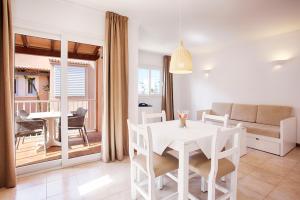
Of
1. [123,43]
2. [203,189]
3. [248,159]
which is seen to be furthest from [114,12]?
[248,159]

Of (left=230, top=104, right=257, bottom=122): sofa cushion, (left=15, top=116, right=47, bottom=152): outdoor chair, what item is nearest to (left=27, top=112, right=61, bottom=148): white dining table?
(left=15, top=116, right=47, bottom=152): outdoor chair

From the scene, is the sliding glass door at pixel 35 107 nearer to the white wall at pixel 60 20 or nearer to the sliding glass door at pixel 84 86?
the white wall at pixel 60 20

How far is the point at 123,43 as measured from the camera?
3064mm

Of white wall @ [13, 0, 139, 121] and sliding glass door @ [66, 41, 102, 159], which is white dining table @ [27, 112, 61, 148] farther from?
white wall @ [13, 0, 139, 121]

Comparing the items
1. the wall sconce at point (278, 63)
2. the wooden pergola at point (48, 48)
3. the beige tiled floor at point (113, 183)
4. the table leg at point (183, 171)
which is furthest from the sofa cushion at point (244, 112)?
the wooden pergola at point (48, 48)

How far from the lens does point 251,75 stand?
447cm

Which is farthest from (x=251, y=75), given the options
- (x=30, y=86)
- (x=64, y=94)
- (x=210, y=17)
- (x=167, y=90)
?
(x=30, y=86)

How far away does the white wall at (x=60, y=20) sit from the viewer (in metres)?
2.28

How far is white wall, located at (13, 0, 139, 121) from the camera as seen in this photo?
2.28 metres

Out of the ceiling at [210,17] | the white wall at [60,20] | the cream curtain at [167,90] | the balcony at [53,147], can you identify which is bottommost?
the balcony at [53,147]

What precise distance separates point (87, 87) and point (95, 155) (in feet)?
9.34

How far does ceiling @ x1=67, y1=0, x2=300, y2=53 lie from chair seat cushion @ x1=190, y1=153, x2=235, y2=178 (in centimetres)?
231

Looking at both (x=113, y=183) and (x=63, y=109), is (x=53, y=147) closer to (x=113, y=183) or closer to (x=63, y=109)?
(x=63, y=109)

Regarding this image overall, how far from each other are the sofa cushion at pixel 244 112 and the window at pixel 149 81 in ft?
8.67
